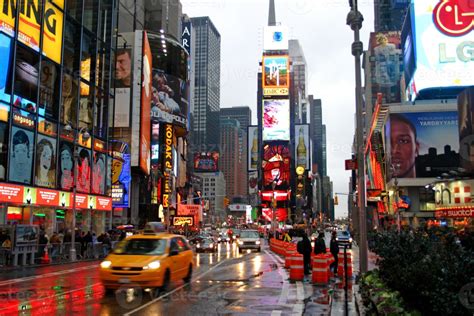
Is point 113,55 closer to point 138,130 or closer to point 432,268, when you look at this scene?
point 138,130

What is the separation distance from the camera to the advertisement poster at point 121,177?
5994 centimetres

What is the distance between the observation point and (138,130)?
2606 inches

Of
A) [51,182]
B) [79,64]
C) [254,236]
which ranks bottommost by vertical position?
[254,236]

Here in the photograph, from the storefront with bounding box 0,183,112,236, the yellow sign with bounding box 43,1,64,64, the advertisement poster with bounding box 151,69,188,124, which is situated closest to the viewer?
the storefront with bounding box 0,183,112,236

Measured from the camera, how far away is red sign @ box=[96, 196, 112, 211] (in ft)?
146

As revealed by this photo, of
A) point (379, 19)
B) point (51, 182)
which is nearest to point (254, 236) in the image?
point (51, 182)

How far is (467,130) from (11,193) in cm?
3793

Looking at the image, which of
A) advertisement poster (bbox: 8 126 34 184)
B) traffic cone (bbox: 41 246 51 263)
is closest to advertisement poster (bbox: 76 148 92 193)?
advertisement poster (bbox: 8 126 34 184)

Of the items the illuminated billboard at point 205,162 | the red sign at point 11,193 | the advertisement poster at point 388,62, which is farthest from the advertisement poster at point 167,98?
the illuminated billboard at point 205,162

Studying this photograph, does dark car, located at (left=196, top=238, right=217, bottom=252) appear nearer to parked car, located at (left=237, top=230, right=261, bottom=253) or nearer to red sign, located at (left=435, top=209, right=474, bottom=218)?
parked car, located at (left=237, top=230, right=261, bottom=253)

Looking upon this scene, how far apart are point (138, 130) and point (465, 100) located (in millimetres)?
39128

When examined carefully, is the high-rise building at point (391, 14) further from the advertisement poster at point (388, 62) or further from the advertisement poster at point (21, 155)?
the advertisement poster at point (21, 155)

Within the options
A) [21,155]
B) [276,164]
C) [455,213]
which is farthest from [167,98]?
[21,155]

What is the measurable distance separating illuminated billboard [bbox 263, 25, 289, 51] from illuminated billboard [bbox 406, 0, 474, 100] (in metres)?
91.3
